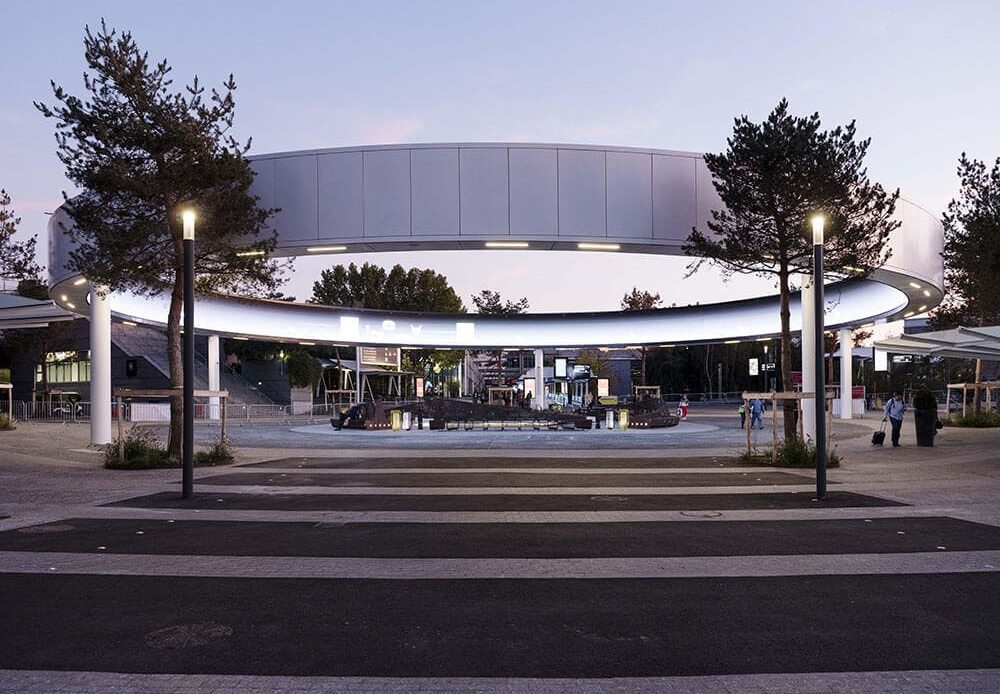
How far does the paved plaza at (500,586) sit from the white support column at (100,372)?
348 inches

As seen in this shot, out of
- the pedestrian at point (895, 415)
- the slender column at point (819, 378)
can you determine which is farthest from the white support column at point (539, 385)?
the slender column at point (819, 378)

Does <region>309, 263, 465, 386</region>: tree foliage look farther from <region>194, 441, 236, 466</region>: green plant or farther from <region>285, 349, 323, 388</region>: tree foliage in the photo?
<region>194, 441, 236, 466</region>: green plant

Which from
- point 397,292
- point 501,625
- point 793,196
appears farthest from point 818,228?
point 397,292

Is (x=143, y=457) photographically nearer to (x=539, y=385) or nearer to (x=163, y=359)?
(x=539, y=385)

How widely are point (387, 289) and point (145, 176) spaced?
200 feet

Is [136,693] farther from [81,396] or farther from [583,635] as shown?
[81,396]

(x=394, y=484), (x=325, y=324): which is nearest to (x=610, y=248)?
(x=394, y=484)

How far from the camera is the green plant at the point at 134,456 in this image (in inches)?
679

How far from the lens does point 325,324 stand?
147 ft

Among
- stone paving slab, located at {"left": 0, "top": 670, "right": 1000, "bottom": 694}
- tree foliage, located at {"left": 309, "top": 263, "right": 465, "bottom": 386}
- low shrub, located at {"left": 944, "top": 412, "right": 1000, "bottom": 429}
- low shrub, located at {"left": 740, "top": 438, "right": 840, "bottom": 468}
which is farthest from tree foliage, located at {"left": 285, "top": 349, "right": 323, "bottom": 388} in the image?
stone paving slab, located at {"left": 0, "top": 670, "right": 1000, "bottom": 694}

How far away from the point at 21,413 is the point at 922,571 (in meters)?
44.2

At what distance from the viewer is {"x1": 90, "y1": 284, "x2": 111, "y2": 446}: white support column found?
23578 millimetres

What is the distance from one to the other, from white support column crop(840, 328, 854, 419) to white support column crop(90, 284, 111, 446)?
1272 inches

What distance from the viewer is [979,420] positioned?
3150cm
